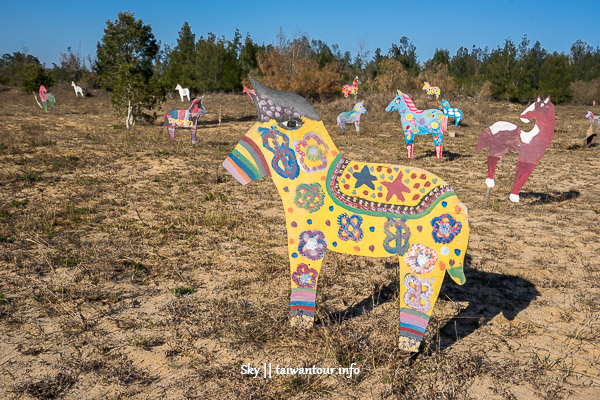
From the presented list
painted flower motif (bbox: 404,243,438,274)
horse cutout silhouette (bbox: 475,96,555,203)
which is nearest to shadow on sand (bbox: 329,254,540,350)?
painted flower motif (bbox: 404,243,438,274)

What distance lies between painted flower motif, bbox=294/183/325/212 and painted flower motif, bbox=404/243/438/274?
2.64 feet

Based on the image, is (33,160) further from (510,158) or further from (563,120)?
(563,120)

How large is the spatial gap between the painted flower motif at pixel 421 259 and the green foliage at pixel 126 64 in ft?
47.5

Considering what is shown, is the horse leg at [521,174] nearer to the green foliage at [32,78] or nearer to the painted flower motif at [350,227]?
the painted flower motif at [350,227]

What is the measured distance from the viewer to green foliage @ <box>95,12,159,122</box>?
15195 mm

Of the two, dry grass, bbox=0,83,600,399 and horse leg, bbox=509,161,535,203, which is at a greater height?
horse leg, bbox=509,161,535,203

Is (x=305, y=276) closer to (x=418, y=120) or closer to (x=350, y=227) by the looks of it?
(x=350, y=227)

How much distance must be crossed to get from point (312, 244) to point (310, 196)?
15.7 inches

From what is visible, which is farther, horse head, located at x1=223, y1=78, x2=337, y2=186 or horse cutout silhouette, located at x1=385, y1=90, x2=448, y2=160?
horse cutout silhouette, located at x1=385, y1=90, x2=448, y2=160

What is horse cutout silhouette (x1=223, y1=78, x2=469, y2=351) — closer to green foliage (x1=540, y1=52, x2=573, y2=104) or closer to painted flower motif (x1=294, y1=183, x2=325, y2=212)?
painted flower motif (x1=294, y1=183, x2=325, y2=212)

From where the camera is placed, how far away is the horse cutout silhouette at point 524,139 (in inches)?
282

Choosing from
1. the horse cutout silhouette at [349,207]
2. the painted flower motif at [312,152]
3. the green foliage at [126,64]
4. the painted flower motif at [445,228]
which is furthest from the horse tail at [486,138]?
the green foliage at [126,64]

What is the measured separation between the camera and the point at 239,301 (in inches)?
170

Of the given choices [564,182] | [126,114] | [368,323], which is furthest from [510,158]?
[126,114]
